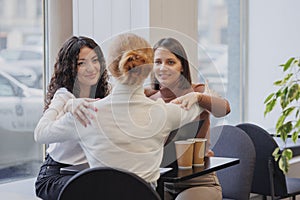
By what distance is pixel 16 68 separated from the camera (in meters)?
2.70

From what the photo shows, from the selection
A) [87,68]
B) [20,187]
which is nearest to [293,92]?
[87,68]

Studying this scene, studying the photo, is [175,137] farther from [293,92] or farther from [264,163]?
[264,163]

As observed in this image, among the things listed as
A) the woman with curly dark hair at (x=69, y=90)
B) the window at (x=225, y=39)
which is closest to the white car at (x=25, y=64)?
the woman with curly dark hair at (x=69, y=90)

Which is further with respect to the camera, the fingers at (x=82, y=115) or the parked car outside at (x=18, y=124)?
the parked car outside at (x=18, y=124)

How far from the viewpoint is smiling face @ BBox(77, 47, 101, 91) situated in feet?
7.01

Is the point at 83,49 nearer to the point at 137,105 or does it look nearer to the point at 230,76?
the point at 137,105

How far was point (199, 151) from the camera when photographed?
213cm

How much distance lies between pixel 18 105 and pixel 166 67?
1.04m

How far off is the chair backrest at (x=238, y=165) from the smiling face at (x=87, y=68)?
755 millimetres

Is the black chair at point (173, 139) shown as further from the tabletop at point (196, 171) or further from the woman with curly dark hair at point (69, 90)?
the woman with curly dark hair at point (69, 90)

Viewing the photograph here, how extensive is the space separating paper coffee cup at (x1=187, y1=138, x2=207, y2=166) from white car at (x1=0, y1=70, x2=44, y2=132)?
1.00 meters

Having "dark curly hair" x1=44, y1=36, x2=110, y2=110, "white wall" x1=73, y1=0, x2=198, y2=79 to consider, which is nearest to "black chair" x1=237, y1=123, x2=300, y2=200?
"white wall" x1=73, y1=0, x2=198, y2=79

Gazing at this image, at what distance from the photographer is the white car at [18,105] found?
265 centimetres

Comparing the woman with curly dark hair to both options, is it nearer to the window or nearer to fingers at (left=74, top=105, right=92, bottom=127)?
fingers at (left=74, top=105, right=92, bottom=127)
